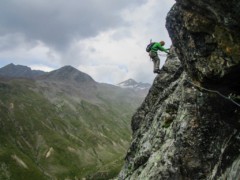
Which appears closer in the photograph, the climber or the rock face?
the rock face

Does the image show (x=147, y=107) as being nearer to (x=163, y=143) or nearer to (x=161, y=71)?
(x=161, y=71)

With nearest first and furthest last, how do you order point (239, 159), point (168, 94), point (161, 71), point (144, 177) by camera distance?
point (239, 159)
point (144, 177)
point (168, 94)
point (161, 71)

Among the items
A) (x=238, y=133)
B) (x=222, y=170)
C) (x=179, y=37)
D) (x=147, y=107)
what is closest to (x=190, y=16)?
(x=179, y=37)

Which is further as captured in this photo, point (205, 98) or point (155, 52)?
point (155, 52)

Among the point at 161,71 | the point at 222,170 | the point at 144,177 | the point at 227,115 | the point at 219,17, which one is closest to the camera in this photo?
the point at 219,17

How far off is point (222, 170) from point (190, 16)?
25.6 ft

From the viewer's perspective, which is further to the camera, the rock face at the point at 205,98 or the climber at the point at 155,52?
the climber at the point at 155,52

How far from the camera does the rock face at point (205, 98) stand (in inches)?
611

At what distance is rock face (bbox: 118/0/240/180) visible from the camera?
50.9 ft

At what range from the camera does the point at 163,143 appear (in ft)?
74.1

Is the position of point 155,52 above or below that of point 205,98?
above

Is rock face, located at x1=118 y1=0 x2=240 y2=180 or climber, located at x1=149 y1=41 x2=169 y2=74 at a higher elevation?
climber, located at x1=149 y1=41 x2=169 y2=74

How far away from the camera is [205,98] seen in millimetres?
18656

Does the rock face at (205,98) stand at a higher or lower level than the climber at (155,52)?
lower
